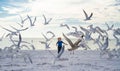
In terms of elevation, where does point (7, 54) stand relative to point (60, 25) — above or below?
below

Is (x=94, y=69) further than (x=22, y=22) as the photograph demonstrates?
No

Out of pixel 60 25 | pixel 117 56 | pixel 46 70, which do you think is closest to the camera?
pixel 46 70

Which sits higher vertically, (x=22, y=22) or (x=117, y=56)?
(x=22, y=22)

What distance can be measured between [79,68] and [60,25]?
10.9 metres

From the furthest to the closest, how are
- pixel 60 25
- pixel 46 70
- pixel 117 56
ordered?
pixel 60 25 → pixel 117 56 → pixel 46 70

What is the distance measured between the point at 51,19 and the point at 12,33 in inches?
175

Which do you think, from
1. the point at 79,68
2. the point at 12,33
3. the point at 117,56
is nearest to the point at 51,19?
the point at 12,33

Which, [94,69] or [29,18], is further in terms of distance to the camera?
[29,18]

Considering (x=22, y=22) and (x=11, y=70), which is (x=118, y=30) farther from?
(x=11, y=70)

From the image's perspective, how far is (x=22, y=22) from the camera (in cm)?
3106

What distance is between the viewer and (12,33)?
29.2m

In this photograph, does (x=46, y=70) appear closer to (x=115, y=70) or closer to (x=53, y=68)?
(x=53, y=68)

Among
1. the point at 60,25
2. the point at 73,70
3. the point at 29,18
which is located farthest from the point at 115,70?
the point at 29,18

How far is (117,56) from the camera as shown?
28.7 meters
